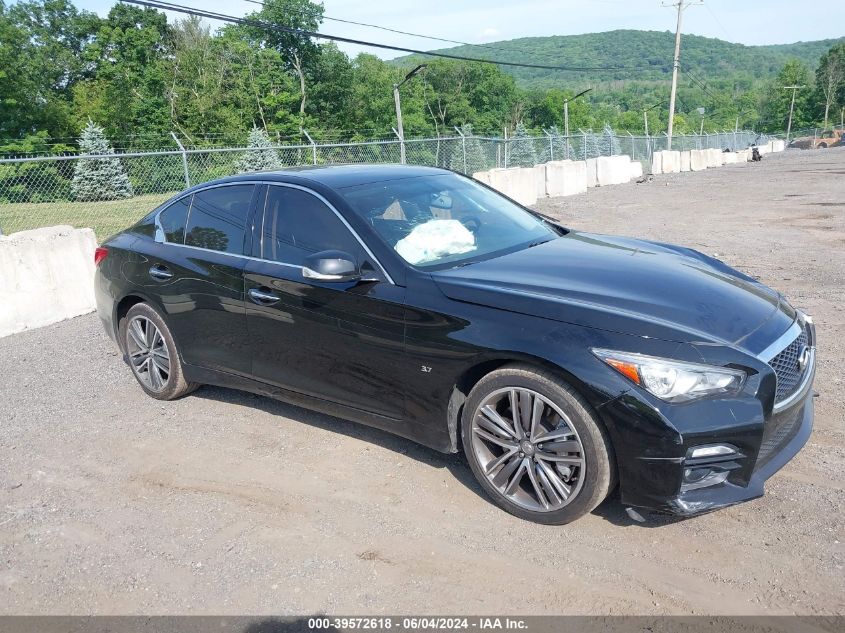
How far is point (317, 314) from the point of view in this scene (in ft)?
13.6

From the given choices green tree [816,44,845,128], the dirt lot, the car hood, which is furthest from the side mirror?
green tree [816,44,845,128]

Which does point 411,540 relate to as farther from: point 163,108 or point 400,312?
point 163,108

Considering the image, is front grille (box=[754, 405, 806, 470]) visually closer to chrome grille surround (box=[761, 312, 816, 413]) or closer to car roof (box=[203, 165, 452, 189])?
chrome grille surround (box=[761, 312, 816, 413])

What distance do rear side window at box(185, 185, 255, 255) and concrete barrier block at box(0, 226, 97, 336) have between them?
12.9ft

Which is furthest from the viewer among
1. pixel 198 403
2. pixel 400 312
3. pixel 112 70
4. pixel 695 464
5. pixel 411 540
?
pixel 112 70

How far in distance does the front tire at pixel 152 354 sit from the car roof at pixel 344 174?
112 cm

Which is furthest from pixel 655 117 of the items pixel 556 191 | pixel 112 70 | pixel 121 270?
pixel 121 270

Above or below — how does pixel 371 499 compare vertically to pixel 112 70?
below

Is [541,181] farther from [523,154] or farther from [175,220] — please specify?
[175,220]

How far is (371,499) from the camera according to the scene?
12.6ft

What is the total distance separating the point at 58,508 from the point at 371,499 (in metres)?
1.75

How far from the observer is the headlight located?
303cm

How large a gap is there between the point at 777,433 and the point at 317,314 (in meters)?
2.44

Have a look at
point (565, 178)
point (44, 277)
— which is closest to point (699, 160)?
point (565, 178)
